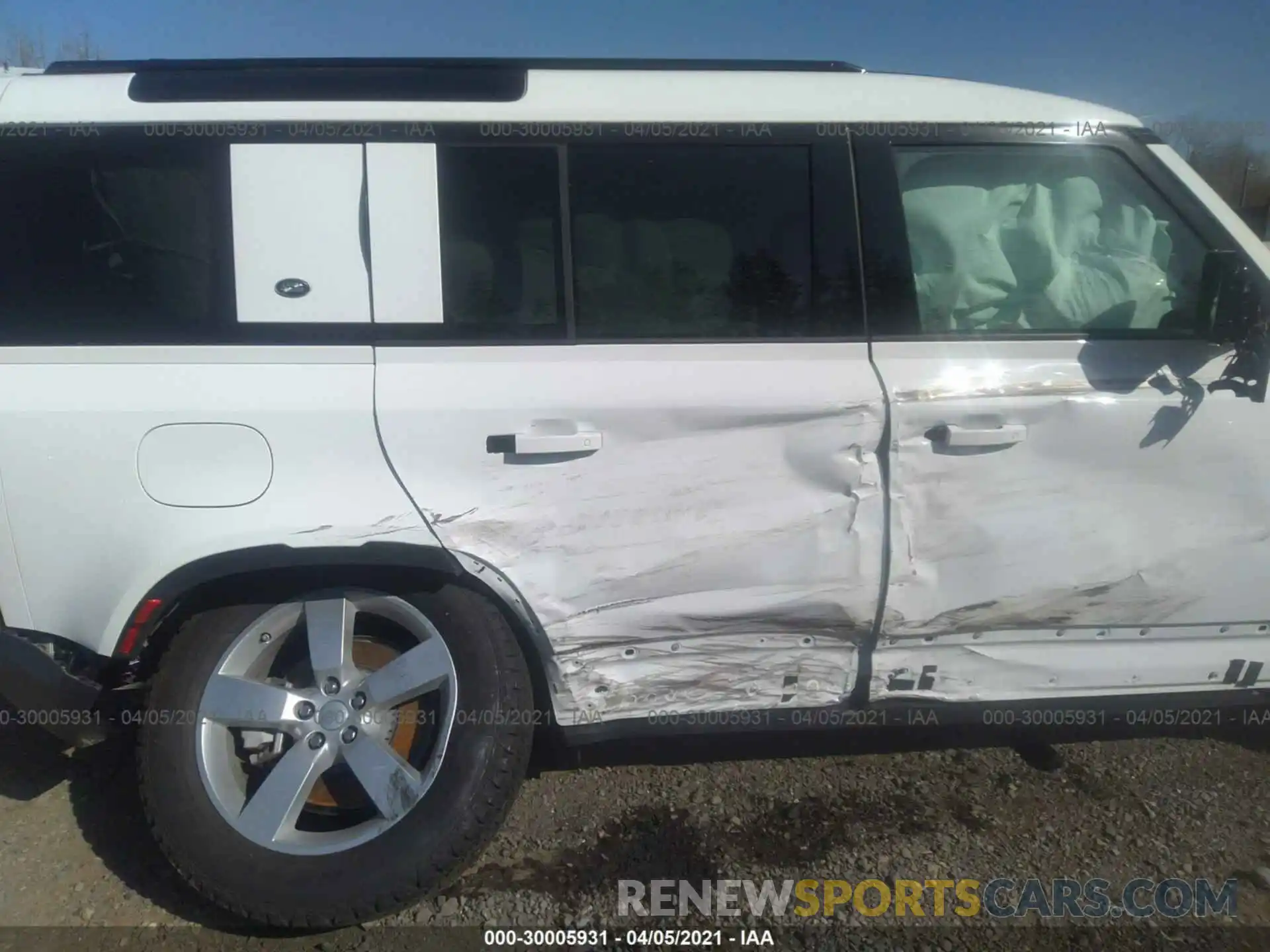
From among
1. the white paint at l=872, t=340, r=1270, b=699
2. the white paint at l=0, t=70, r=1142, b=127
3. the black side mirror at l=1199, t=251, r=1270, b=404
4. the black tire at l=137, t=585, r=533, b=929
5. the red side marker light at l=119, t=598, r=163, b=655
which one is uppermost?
the white paint at l=0, t=70, r=1142, b=127

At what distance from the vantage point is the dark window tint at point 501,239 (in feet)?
7.89

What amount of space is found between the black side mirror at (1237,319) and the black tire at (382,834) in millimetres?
1985

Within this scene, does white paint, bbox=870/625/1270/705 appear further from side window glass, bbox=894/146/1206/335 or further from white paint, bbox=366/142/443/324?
Answer: white paint, bbox=366/142/443/324

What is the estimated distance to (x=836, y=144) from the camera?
2510mm

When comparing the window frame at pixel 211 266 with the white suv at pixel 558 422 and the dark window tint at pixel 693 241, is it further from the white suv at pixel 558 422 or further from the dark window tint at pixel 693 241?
the dark window tint at pixel 693 241

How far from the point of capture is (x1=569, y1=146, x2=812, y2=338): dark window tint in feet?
8.05

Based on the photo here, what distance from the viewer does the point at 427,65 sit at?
2555 millimetres

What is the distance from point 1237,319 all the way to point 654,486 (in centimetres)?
154

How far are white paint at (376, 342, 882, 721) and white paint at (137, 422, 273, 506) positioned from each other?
33 centimetres

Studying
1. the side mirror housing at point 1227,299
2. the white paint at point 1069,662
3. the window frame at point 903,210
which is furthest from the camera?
the white paint at point 1069,662

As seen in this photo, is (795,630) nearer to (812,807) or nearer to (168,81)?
(812,807)

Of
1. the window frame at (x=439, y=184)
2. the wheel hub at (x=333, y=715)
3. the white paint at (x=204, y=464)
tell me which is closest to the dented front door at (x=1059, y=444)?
the window frame at (x=439, y=184)

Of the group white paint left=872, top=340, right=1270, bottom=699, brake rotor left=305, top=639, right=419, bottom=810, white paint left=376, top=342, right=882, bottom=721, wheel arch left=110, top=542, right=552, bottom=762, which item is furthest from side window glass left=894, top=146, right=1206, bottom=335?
brake rotor left=305, top=639, right=419, bottom=810

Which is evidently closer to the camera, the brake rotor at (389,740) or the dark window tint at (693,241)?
the dark window tint at (693,241)
